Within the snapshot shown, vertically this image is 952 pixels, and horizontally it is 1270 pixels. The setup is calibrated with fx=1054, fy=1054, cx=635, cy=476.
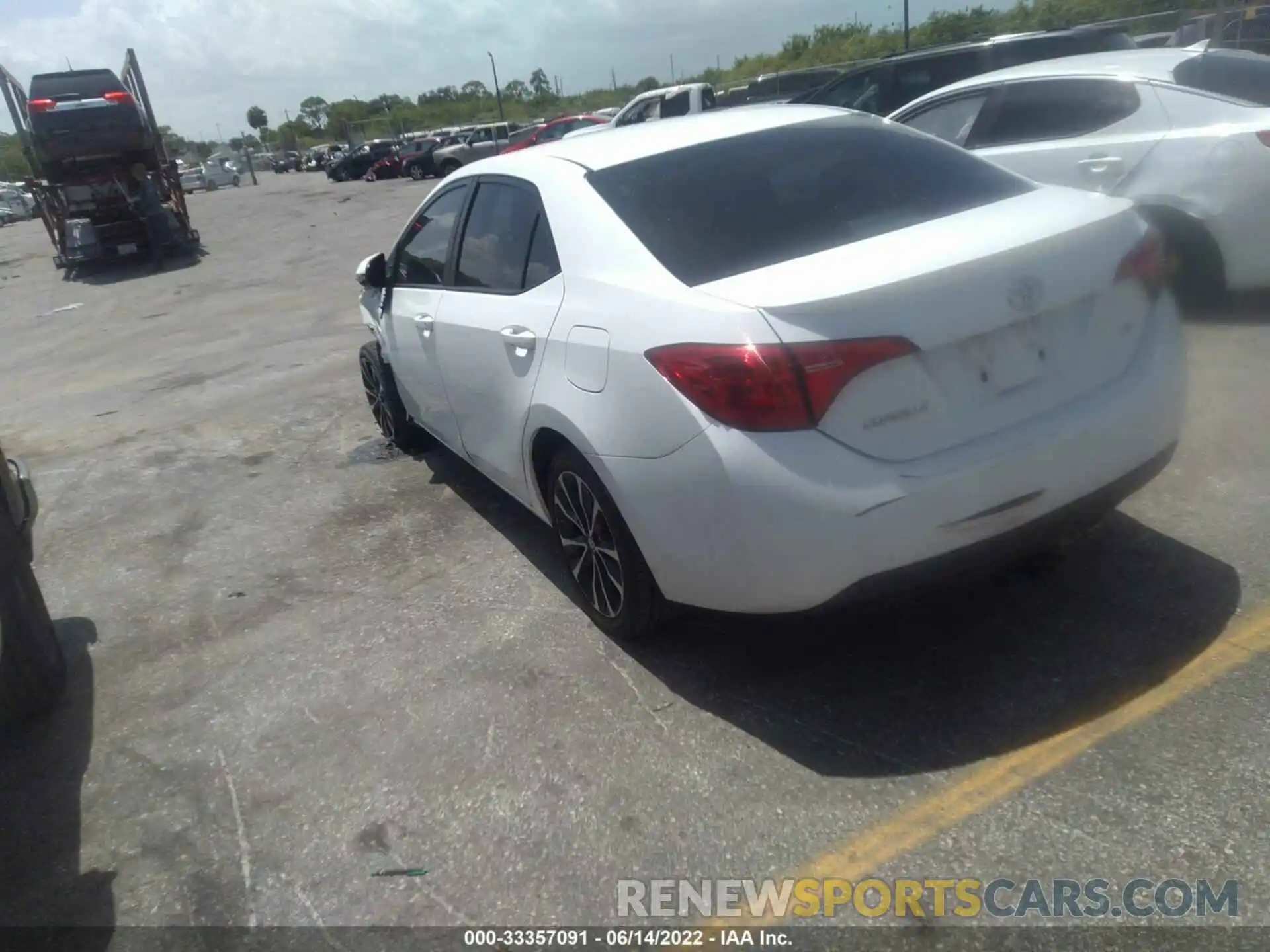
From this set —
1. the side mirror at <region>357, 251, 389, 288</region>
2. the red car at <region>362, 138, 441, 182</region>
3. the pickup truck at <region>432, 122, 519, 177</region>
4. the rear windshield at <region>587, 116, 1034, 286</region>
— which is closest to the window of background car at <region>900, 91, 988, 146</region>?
the rear windshield at <region>587, 116, 1034, 286</region>

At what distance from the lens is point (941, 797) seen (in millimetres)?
2787

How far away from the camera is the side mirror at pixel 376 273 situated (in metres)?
5.47

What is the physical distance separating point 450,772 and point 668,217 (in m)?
1.91

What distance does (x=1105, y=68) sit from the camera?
21.7 feet

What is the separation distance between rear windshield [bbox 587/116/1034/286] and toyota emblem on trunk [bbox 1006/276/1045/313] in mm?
479

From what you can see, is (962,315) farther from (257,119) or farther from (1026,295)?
(257,119)

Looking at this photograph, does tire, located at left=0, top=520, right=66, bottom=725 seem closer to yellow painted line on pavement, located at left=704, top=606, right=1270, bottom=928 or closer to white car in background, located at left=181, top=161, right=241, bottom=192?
yellow painted line on pavement, located at left=704, top=606, right=1270, bottom=928

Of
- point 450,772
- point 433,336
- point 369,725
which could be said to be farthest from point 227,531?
point 450,772

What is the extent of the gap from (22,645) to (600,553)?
2093 mm

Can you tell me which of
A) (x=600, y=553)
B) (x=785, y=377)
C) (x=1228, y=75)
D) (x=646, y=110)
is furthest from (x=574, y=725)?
(x=646, y=110)

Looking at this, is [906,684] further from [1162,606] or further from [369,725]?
[369,725]

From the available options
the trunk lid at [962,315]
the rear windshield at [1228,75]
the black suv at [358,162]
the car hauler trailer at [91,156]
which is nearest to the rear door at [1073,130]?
the rear windshield at [1228,75]

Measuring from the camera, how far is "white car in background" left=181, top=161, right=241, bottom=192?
5456 cm

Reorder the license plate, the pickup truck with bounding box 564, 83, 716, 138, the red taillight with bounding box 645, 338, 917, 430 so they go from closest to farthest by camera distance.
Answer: the red taillight with bounding box 645, 338, 917, 430
the license plate
the pickup truck with bounding box 564, 83, 716, 138
